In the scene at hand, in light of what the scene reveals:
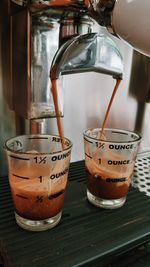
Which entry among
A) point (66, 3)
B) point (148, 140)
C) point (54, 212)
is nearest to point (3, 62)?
point (66, 3)

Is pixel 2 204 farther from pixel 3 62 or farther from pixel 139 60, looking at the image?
pixel 139 60

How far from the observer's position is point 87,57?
374mm

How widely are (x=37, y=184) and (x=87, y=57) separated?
0.62 ft

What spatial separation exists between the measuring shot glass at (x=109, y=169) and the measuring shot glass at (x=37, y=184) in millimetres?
67

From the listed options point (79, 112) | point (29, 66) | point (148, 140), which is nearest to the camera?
point (29, 66)

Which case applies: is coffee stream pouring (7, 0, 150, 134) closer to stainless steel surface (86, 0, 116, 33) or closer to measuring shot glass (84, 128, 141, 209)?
stainless steel surface (86, 0, 116, 33)

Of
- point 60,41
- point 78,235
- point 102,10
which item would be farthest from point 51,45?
point 78,235

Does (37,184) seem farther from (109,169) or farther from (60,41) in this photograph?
(60,41)

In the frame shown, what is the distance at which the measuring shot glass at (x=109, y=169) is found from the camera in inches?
15.4

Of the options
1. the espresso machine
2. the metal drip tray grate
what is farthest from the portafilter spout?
the metal drip tray grate

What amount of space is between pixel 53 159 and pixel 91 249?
113 millimetres

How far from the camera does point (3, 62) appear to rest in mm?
521

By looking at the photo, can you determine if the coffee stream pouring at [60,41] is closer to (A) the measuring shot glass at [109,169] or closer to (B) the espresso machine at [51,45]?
(B) the espresso machine at [51,45]

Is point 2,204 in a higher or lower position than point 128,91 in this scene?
lower
